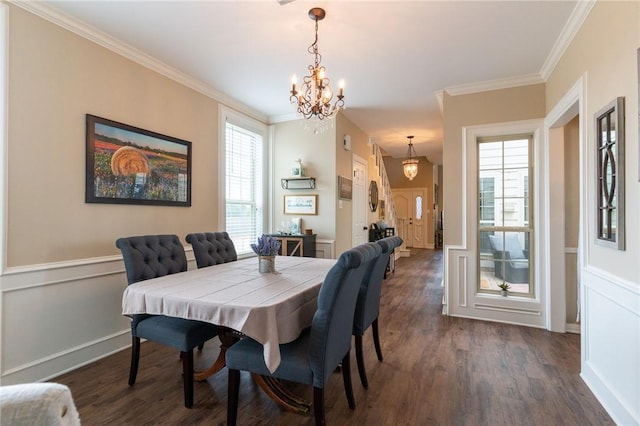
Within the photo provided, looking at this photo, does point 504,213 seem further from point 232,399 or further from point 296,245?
point 232,399

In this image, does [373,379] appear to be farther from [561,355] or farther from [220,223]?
[220,223]

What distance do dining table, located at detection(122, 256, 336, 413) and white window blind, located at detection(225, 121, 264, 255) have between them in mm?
2043

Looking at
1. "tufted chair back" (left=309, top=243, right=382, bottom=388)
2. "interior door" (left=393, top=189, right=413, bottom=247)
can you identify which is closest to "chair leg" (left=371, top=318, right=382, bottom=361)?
"tufted chair back" (left=309, top=243, right=382, bottom=388)

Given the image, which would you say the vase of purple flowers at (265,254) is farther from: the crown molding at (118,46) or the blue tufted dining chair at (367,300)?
the crown molding at (118,46)

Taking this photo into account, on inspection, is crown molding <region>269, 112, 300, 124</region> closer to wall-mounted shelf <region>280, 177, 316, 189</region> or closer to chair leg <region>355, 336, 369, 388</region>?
wall-mounted shelf <region>280, 177, 316, 189</region>

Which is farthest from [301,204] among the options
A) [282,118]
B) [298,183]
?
[282,118]

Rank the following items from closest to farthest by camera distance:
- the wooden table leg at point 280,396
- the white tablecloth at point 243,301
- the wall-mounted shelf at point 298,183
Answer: the white tablecloth at point 243,301, the wooden table leg at point 280,396, the wall-mounted shelf at point 298,183

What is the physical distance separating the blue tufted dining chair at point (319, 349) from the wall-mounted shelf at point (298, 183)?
120 inches

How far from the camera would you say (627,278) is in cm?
179

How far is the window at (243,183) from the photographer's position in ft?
14.3

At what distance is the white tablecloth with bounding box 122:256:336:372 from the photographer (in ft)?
5.25

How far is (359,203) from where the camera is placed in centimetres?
586

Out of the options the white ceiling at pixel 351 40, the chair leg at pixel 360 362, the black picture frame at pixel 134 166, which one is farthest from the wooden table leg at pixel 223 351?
the white ceiling at pixel 351 40

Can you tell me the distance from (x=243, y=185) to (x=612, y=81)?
4.00 meters
